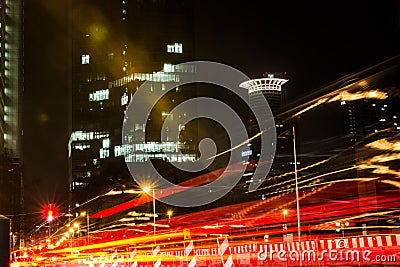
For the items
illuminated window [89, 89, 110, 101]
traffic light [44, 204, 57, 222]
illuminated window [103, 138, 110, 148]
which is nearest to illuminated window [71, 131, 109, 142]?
illuminated window [103, 138, 110, 148]

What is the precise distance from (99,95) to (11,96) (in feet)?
68.1

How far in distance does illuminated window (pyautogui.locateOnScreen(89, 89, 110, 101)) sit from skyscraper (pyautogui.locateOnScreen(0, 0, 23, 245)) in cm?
1610

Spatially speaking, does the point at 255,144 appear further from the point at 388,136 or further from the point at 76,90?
the point at 76,90

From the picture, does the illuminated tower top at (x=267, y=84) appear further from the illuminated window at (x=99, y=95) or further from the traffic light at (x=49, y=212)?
the traffic light at (x=49, y=212)

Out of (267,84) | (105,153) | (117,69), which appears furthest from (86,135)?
(267,84)

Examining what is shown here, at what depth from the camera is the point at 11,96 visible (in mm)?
133625

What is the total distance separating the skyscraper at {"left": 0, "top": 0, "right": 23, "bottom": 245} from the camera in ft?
339

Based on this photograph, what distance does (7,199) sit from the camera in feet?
319

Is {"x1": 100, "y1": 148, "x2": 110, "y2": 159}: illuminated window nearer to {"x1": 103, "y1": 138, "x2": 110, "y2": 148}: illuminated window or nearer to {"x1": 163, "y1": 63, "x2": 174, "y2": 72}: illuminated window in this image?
{"x1": 103, "y1": 138, "x2": 110, "y2": 148}: illuminated window

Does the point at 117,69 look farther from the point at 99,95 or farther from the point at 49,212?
the point at 49,212

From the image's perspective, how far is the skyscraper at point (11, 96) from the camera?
103 metres

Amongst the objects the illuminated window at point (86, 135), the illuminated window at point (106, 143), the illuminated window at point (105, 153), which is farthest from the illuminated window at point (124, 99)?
the illuminated window at point (105, 153)

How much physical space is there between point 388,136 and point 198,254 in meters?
20.1

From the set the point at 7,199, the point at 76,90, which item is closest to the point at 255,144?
the point at 7,199
